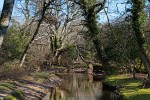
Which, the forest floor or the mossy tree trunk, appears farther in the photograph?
the mossy tree trunk

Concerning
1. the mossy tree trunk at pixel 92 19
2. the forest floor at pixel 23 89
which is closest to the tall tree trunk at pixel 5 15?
the forest floor at pixel 23 89

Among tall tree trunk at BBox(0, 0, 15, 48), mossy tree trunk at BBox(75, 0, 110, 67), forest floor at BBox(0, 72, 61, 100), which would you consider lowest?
forest floor at BBox(0, 72, 61, 100)

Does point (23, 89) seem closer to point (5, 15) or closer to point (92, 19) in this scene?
point (92, 19)

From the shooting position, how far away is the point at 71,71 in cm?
5803

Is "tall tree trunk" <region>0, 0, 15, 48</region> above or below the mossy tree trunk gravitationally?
below

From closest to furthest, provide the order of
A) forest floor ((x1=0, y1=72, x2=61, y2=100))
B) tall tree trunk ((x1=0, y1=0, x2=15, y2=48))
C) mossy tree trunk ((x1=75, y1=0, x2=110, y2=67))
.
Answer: tall tree trunk ((x1=0, y1=0, x2=15, y2=48)) < forest floor ((x1=0, y1=72, x2=61, y2=100)) < mossy tree trunk ((x1=75, y1=0, x2=110, y2=67))

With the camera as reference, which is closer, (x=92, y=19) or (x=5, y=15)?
(x=5, y=15)

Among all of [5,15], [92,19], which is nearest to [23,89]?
[92,19]

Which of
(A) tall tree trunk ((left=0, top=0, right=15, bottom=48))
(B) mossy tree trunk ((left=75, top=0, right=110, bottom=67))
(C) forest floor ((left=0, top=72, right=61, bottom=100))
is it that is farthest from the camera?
(B) mossy tree trunk ((left=75, top=0, right=110, bottom=67))

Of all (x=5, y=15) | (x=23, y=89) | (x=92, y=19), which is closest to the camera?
(x=5, y=15)

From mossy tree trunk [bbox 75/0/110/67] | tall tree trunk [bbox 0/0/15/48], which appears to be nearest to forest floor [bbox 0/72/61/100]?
mossy tree trunk [bbox 75/0/110/67]

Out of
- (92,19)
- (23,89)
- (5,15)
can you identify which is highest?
(92,19)

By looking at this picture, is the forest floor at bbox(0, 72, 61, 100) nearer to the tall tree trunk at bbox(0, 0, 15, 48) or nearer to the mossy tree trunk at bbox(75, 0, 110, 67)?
the mossy tree trunk at bbox(75, 0, 110, 67)

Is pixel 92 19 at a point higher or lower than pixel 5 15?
higher
